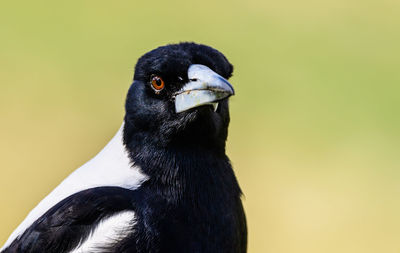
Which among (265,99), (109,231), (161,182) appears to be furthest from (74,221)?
(265,99)

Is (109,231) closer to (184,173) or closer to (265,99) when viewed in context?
(184,173)

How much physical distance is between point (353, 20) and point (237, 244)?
5918 mm

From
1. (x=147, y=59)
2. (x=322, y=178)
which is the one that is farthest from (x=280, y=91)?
(x=147, y=59)

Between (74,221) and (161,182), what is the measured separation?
0.38 metres

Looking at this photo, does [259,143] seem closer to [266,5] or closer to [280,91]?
[280,91]

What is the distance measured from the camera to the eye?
3379 millimetres

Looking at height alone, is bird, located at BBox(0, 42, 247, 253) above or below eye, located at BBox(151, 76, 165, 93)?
below

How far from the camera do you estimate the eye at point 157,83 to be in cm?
338

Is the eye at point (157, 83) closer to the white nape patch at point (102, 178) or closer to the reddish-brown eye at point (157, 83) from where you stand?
the reddish-brown eye at point (157, 83)

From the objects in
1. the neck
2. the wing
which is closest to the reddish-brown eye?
the neck

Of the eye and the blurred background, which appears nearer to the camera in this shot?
the eye

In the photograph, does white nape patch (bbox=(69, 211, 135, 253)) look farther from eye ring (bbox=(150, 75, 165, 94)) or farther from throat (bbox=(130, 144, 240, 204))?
eye ring (bbox=(150, 75, 165, 94))

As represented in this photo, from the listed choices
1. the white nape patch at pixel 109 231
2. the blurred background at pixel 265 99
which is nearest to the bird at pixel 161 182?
the white nape patch at pixel 109 231

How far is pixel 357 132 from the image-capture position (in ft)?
24.3
